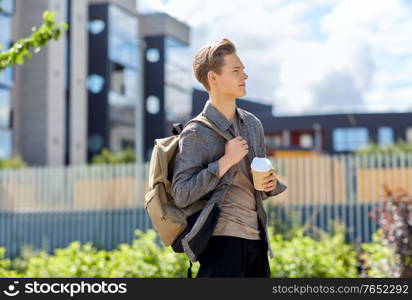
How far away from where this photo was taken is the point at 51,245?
14344 mm

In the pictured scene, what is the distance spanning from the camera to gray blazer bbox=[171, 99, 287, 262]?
2.73 meters

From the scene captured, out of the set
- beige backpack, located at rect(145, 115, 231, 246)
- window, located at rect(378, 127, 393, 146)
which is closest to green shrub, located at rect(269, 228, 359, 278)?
beige backpack, located at rect(145, 115, 231, 246)

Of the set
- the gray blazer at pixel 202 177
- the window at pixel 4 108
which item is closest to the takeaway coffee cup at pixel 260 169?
the gray blazer at pixel 202 177

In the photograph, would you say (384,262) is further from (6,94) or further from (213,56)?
(6,94)

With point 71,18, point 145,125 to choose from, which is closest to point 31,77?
point 71,18

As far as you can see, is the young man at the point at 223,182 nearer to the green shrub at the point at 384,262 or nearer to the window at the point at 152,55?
the green shrub at the point at 384,262

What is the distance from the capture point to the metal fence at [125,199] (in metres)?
12.9

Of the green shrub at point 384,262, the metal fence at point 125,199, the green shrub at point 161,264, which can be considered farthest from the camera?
the metal fence at point 125,199

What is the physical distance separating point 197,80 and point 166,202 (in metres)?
0.51

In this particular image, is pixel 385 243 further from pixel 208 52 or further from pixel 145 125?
pixel 145 125

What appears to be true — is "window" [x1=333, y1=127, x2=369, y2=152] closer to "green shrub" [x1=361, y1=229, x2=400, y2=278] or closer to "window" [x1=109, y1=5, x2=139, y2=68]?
"window" [x1=109, y1=5, x2=139, y2=68]

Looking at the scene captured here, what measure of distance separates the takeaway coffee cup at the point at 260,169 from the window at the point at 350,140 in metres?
31.1

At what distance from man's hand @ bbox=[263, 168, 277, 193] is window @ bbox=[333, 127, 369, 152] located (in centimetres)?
3104

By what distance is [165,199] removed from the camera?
113 inches
